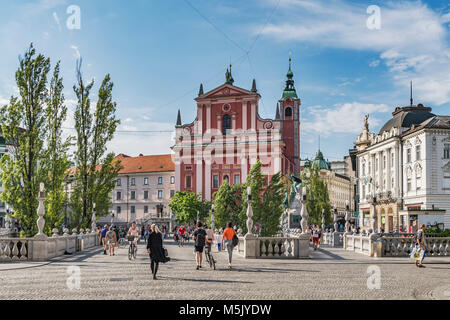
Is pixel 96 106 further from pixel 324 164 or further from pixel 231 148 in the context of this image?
pixel 324 164

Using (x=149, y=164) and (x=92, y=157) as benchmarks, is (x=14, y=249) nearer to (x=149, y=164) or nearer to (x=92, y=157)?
(x=92, y=157)

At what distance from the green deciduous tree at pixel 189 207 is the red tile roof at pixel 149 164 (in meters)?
21.3

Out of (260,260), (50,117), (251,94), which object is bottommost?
(260,260)

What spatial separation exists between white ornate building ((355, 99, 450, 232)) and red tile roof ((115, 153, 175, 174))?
3549cm

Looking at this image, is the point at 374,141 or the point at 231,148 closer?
the point at 374,141

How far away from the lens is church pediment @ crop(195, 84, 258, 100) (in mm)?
76875

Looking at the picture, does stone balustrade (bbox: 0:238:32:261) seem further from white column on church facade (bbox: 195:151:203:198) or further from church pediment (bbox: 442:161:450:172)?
white column on church facade (bbox: 195:151:203:198)

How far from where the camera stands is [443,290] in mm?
13078

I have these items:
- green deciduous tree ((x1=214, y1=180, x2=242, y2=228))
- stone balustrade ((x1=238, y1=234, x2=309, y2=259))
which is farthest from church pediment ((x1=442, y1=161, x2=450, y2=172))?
stone balustrade ((x1=238, y1=234, x2=309, y2=259))

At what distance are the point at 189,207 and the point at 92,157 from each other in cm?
3105

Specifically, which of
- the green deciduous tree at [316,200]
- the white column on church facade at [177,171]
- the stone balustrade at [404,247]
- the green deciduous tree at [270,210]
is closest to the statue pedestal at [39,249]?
the stone balustrade at [404,247]
